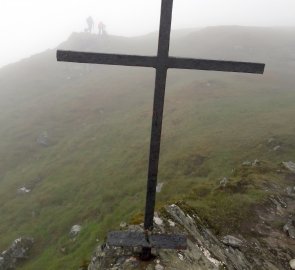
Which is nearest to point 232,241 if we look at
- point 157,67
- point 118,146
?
point 157,67

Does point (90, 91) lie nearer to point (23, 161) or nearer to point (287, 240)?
point (23, 161)

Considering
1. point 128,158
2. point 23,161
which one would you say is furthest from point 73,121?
point 128,158

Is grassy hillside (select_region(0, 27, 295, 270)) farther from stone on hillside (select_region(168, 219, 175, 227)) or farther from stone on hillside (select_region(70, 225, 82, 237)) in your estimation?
stone on hillside (select_region(168, 219, 175, 227))

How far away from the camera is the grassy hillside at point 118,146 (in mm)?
28375

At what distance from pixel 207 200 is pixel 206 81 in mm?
55918

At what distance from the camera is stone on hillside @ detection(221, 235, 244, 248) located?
11219 millimetres

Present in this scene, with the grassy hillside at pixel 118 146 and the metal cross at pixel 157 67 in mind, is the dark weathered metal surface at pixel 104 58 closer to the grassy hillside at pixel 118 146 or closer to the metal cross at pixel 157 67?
the metal cross at pixel 157 67

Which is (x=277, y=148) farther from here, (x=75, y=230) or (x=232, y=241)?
(x=232, y=241)

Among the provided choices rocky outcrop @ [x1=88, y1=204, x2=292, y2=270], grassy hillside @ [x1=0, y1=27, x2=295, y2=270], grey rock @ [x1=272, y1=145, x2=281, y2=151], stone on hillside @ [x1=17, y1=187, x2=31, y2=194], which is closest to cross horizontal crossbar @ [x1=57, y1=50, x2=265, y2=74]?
rocky outcrop @ [x1=88, y1=204, x2=292, y2=270]

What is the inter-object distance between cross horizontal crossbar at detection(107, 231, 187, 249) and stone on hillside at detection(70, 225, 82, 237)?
2120 cm

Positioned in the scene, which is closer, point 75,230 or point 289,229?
point 289,229

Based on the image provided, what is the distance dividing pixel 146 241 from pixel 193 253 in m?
1.61

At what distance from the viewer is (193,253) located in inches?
366

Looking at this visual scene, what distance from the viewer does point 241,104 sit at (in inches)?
2154
